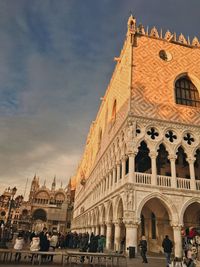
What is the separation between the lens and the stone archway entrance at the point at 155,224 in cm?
1392

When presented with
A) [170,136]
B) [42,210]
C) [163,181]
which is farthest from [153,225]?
[42,210]

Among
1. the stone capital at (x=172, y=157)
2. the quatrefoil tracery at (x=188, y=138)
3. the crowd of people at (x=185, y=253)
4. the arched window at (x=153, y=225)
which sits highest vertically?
the quatrefoil tracery at (x=188, y=138)

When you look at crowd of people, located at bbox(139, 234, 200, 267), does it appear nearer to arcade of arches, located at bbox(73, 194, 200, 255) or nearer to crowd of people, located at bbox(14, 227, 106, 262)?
arcade of arches, located at bbox(73, 194, 200, 255)

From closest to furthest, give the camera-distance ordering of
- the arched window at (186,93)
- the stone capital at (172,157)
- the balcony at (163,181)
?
the balcony at (163,181) → the stone capital at (172,157) → the arched window at (186,93)

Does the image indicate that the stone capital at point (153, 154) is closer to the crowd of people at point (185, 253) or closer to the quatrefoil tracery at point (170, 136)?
the quatrefoil tracery at point (170, 136)

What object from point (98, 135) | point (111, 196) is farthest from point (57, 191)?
point (111, 196)

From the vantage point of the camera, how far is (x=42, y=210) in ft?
179

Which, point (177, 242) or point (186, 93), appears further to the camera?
point (186, 93)

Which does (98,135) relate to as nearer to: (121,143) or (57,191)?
(121,143)

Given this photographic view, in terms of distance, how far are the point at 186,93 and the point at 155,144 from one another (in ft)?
17.7

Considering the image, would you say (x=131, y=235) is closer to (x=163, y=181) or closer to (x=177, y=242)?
(x=177, y=242)

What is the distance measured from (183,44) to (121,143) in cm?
951

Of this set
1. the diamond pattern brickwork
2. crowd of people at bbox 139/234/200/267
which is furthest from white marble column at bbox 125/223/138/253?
the diamond pattern brickwork

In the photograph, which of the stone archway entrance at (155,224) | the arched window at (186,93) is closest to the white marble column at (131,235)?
the stone archway entrance at (155,224)
